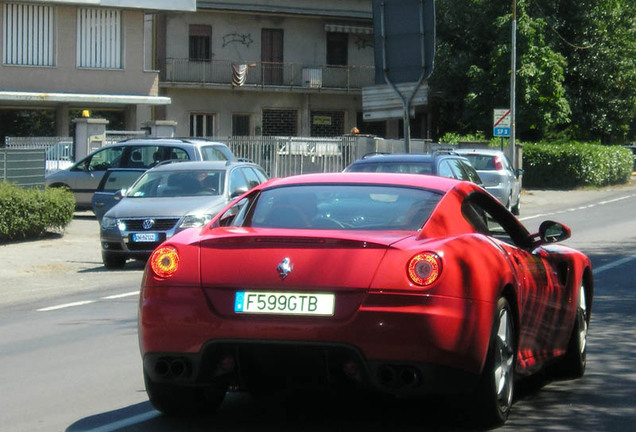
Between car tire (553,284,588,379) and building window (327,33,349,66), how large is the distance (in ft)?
155

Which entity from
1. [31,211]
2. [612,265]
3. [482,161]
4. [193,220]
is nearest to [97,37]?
[482,161]

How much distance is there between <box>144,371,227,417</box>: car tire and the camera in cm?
682

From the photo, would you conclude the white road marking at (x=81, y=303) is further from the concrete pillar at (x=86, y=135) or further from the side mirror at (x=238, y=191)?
the concrete pillar at (x=86, y=135)

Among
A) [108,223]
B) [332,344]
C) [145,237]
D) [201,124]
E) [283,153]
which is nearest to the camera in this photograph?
[332,344]

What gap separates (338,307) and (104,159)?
23.3 meters

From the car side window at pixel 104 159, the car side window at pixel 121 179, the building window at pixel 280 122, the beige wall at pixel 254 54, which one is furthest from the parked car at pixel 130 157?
the building window at pixel 280 122

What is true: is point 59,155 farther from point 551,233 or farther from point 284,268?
point 284,268

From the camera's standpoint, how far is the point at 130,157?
90.5ft

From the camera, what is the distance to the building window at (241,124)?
53.3 metres

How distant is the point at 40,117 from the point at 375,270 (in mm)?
37576

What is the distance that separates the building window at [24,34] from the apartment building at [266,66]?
970cm

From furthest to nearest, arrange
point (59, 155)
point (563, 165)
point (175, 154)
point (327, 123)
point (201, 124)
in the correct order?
point (327, 123) < point (201, 124) < point (563, 165) < point (59, 155) < point (175, 154)

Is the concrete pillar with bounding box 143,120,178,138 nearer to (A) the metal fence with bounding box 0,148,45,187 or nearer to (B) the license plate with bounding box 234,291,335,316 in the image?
(A) the metal fence with bounding box 0,148,45,187

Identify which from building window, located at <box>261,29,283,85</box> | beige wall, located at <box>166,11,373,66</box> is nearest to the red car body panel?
beige wall, located at <box>166,11,373,66</box>
